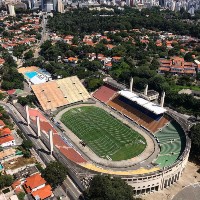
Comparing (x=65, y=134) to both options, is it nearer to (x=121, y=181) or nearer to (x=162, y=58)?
(x=121, y=181)

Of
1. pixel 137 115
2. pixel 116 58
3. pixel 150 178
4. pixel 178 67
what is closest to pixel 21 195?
pixel 150 178

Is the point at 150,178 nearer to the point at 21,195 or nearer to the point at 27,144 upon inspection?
the point at 21,195

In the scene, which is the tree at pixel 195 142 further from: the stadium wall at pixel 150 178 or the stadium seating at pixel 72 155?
the stadium seating at pixel 72 155

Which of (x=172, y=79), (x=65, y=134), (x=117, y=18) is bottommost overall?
(x=65, y=134)

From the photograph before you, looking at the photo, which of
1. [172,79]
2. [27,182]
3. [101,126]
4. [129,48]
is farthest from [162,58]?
[27,182]

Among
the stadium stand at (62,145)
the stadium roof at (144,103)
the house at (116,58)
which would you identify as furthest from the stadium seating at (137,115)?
the house at (116,58)

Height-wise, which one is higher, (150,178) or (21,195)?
(150,178)

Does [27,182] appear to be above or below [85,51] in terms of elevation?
below

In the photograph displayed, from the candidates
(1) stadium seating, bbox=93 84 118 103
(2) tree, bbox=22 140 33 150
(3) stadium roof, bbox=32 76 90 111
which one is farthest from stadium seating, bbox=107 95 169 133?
(2) tree, bbox=22 140 33 150
